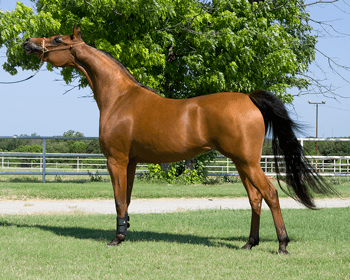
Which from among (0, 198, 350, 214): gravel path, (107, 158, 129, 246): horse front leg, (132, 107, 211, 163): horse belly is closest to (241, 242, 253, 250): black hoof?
(132, 107, 211, 163): horse belly

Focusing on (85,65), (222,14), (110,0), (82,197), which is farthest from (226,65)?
(85,65)

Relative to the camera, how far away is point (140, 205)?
10039 mm

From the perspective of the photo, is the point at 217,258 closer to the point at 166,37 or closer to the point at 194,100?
the point at 194,100

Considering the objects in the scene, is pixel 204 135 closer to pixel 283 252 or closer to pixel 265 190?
pixel 265 190

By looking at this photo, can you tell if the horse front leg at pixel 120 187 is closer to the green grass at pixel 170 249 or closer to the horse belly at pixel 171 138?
the green grass at pixel 170 249

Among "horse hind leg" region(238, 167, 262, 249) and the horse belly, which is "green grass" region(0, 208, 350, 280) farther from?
the horse belly

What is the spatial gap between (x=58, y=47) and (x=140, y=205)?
5.04 meters

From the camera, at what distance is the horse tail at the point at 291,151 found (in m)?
5.23

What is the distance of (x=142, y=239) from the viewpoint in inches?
232

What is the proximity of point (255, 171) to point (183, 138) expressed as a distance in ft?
3.32

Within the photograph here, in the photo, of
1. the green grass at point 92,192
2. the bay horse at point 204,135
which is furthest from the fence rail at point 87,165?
the bay horse at point 204,135

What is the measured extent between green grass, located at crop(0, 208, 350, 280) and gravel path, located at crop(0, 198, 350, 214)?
4.07 ft

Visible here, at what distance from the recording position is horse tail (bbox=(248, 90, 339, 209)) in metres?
5.23

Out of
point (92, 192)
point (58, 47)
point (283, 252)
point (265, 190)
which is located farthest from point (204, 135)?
point (92, 192)
